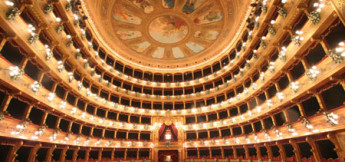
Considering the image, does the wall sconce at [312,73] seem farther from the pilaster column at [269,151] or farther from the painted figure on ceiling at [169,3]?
the painted figure on ceiling at [169,3]

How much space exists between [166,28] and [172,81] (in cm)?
999

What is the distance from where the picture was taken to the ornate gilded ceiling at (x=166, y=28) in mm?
21938

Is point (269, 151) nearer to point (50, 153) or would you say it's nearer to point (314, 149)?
point (314, 149)

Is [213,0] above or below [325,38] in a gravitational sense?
above

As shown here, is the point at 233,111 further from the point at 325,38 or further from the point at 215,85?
the point at 325,38

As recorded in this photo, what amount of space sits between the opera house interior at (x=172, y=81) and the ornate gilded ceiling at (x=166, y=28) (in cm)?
18

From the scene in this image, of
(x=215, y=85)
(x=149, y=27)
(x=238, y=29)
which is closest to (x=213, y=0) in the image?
(x=238, y=29)

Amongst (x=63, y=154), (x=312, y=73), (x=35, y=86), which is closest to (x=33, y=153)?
(x=63, y=154)

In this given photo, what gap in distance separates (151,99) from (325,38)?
2333 cm

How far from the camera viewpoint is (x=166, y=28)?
26391 millimetres

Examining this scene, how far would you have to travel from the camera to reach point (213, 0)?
21.7 m

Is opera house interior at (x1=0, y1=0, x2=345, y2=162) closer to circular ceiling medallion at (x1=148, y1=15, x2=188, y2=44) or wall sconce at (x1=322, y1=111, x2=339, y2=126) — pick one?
wall sconce at (x1=322, y1=111, x2=339, y2=126)

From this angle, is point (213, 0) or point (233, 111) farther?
point (233, 111)

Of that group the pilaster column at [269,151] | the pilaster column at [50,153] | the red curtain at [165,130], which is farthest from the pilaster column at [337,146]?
the pilaster column at [50,153]
